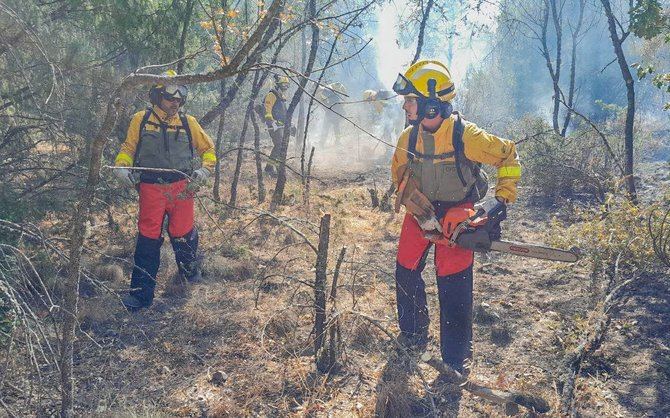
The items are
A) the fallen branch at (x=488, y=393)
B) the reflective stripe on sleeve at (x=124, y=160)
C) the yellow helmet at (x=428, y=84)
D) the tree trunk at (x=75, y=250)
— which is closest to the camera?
the tree trunk at (x=75, y=250)

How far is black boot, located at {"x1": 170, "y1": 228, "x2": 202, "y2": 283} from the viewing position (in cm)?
465

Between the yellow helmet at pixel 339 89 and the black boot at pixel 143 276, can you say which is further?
the black boot at pixel 143 276

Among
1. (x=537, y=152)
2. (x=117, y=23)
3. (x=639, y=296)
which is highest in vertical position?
(x=117, y=23)

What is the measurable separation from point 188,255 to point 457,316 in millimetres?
2657

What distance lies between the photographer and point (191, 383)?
10.6ft

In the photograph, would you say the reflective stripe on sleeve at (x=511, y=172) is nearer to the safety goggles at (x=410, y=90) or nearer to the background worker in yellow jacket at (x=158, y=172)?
the safety goggles at (x=410, y=90)

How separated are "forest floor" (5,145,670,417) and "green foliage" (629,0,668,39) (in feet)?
8.15

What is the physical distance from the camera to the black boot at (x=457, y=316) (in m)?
3.42

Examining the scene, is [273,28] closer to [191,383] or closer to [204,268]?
[204,268]

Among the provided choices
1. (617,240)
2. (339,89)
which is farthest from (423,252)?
(339,89)

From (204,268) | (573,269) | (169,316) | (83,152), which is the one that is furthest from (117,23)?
(573,269)

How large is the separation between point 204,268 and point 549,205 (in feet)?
18.6

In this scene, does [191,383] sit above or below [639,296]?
below

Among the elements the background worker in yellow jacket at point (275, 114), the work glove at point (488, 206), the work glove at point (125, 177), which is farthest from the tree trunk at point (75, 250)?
the background worker in yellow jacket at point (275, 114)
